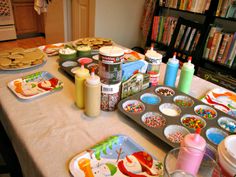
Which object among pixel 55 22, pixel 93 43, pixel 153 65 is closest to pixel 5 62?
pixel 93 43

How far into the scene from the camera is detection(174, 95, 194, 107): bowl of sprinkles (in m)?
0.90

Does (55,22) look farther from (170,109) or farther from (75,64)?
(170,109)

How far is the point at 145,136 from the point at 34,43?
3542mm

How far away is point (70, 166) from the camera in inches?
23.9

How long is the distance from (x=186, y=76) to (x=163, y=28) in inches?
64.7

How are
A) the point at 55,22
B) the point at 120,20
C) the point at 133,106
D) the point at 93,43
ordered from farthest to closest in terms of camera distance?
the point at 55,22, the point at 120,20, the point at 93,43, the point at 133,106

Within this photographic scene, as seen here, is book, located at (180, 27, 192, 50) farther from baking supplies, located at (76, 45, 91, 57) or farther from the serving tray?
the serving tray

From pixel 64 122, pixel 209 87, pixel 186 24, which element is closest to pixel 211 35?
pixel 186 24

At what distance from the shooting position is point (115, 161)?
0.66 meters

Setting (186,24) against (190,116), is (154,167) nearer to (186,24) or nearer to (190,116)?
(190,116)

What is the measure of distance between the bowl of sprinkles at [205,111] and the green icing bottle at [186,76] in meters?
0.15

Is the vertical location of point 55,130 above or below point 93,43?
below

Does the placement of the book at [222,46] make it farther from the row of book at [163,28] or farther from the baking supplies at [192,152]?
the baking supplies at [192,152]

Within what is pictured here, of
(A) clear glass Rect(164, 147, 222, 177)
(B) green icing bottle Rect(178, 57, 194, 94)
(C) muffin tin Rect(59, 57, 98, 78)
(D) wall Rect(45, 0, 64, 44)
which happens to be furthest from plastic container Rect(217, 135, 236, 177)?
(D) wall Rect(45, 0, 64, 44)
